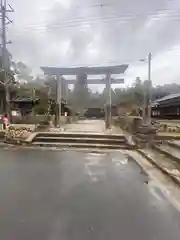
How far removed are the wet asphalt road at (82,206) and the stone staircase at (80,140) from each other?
7526 mm

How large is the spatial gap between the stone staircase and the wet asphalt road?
24.7ft

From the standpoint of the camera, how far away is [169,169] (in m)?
10.5

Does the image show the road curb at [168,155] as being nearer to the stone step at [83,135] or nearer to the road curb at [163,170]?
the road curb at [163,170]

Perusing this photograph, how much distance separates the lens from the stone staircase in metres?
18.4

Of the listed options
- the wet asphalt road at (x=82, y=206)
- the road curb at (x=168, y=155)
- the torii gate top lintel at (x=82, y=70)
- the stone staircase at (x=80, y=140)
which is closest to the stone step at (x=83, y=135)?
the stone staircase at (x=80, y=140)

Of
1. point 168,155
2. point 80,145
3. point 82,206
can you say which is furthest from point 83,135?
point 82,206

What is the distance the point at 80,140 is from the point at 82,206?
516 inches

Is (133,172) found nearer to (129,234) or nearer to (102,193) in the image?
(102,193)

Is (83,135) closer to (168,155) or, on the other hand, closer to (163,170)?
(168,155)

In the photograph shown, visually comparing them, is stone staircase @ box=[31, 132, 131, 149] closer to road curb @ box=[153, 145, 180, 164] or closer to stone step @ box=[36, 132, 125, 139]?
stone step @ box=[36, 132, 125, 139]

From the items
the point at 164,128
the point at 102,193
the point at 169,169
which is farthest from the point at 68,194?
the point at 164,128

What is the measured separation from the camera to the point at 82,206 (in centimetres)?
625

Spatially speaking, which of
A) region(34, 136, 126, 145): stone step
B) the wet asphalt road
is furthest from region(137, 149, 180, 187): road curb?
region(34, 136, 126, 145): stone step

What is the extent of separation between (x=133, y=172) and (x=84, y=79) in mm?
25824
